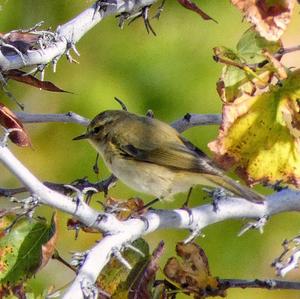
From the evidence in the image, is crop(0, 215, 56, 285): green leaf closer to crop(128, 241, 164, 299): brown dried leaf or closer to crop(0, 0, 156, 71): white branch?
crop(128, 241, 164, 299): brown dried leaf

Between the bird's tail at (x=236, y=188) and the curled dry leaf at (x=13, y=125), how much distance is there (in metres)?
0.59

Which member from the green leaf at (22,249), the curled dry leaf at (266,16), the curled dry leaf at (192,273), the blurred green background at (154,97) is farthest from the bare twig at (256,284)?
the blurred green background at (154,97)

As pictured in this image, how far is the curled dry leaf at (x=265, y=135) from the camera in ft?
5.61

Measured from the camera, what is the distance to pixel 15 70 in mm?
1957

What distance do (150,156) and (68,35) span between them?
41.1 inches

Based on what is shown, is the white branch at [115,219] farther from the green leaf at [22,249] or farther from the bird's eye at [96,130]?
the bird's eye at [96,130]

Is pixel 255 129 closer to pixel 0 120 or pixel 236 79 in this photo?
pixel 236 79

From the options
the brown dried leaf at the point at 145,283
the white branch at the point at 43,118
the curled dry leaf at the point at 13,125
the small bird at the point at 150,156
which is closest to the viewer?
the curled dry leaf at the point at 13,125

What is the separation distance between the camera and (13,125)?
1.87 metres

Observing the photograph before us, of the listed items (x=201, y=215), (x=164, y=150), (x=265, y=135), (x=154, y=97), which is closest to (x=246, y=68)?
(x=265, y=135)

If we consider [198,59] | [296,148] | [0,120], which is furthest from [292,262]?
[198,59]

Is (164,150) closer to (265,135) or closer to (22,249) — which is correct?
(22,249)

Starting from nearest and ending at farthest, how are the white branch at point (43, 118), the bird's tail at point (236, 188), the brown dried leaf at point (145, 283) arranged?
the brown dried leaf at point (145, 283) → the bird's tail at point (236, 188) → the white branch at point (43, 118)

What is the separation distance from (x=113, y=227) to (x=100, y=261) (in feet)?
0.34
